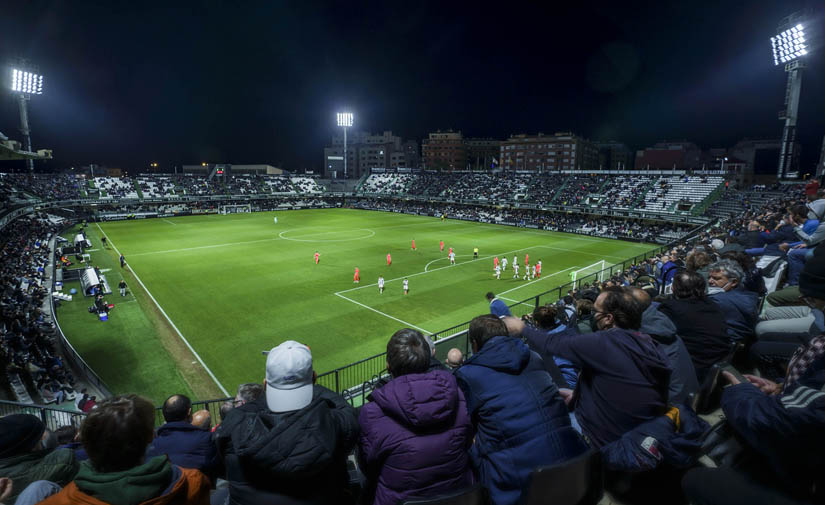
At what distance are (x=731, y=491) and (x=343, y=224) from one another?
6007 centimetres

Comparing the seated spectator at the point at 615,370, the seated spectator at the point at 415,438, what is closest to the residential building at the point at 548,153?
the seated spectator at the point at 615,370

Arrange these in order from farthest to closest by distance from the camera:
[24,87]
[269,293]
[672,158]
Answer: [672,158] → [24,87] → [269,293]

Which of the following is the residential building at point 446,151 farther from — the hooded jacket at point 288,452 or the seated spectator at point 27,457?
the hooded jacket at point 288,452

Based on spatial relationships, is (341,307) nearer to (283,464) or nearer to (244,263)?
(244,263)

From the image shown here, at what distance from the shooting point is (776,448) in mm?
2227

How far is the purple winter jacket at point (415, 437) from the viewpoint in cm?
313

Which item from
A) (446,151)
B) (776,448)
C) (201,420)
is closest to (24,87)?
(201,420)

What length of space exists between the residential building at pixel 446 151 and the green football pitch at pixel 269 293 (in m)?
97.9

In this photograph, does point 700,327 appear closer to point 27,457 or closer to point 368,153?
point 27,457

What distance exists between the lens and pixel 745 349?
5.56m

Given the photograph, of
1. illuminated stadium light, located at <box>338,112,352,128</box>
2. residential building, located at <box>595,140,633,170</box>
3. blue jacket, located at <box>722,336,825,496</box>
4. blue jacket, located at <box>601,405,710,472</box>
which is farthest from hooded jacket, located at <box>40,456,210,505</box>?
residential building, located at <box>595,140,633,170</box>

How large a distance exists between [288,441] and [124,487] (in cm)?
94

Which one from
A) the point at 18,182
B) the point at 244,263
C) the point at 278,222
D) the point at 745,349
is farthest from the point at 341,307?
the point at 18,182

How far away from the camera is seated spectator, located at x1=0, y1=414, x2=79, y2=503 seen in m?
3.44
